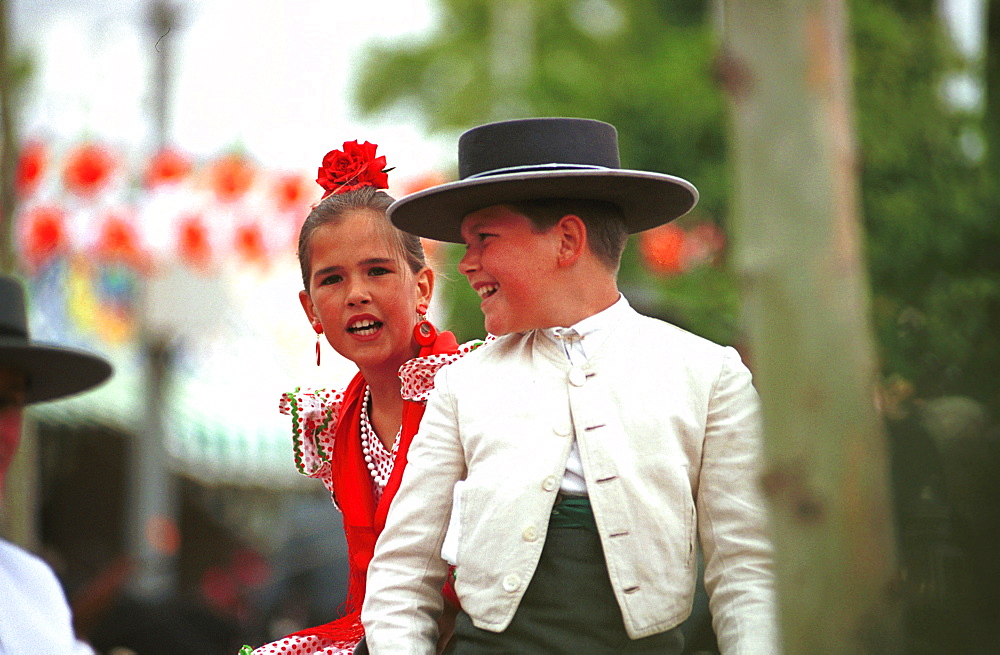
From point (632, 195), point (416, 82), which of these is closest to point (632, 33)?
point (416, 82)

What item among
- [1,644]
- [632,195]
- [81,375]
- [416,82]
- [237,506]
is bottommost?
[237,506]

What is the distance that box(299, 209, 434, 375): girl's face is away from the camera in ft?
9.45

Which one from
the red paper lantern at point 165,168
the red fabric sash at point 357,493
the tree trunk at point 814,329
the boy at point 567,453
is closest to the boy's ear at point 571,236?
the boy at point 567,453

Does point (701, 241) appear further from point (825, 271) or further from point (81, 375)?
point (825, 271)

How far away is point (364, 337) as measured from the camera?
288cm

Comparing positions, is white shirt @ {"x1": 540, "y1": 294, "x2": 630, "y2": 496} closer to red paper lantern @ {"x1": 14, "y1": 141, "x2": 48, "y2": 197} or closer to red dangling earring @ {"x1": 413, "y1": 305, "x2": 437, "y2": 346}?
red dangling earring @ {"x1": 413, "y1": 305, "x2": 437, "y2": 346}

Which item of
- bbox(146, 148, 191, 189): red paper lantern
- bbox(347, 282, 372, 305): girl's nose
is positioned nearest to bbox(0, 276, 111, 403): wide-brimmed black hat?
bbox(347, 282, 372, 305): girl's nose

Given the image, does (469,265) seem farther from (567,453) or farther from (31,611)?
(31,611)

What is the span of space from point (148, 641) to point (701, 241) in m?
4.79

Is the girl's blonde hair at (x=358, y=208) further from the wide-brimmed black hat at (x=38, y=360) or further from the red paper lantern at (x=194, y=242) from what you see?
the red paper lantern at (x=194, y=242)

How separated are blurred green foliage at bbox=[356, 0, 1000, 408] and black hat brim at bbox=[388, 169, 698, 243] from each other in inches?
17.4

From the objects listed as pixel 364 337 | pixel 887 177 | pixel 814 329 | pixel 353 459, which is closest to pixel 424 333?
pixel 364 337

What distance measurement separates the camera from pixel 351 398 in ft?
10.2

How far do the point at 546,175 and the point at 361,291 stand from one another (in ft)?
2.20
